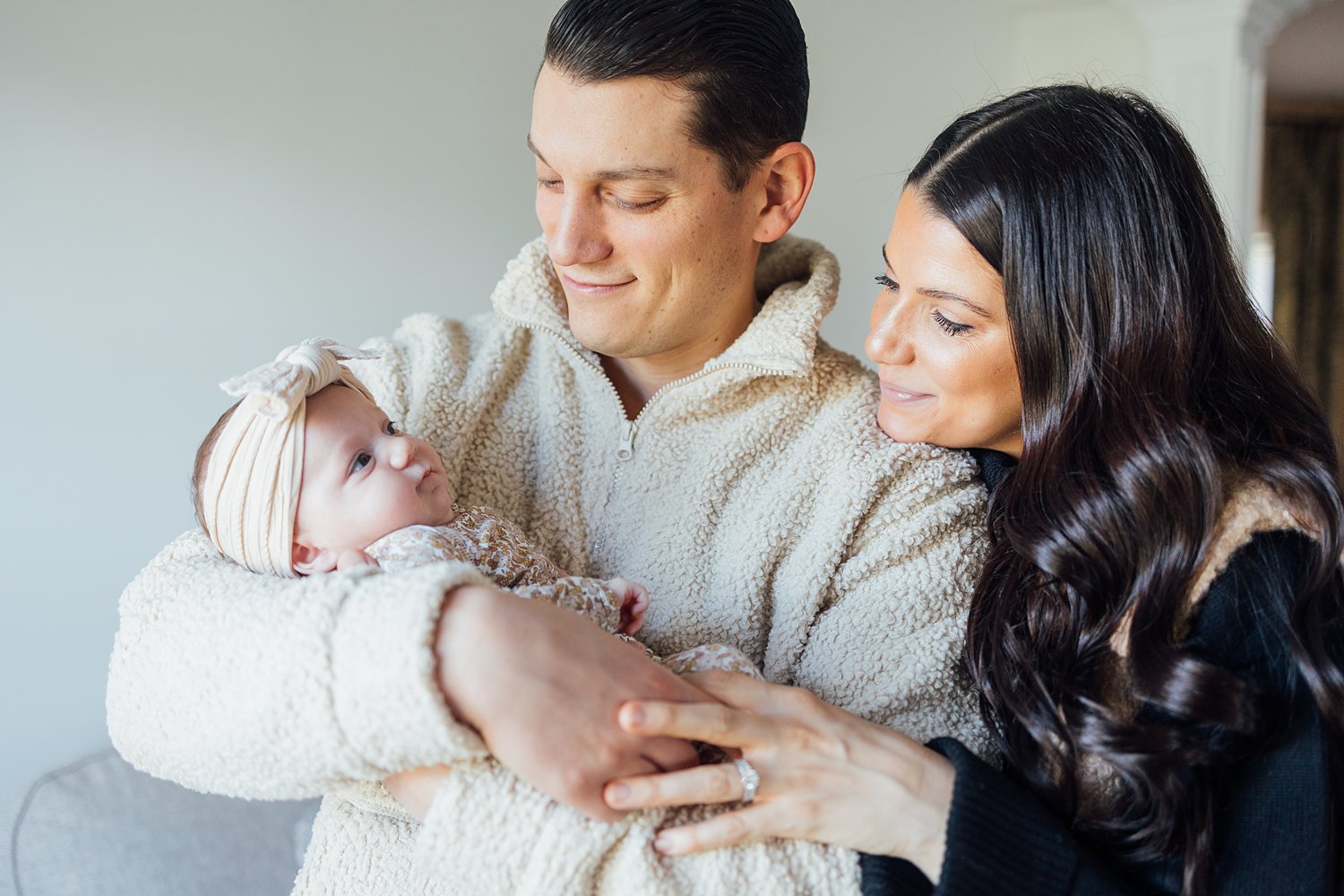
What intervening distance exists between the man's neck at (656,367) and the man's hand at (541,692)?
0.70 meters

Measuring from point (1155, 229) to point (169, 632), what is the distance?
1222mm

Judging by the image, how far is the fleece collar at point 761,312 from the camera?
160cm

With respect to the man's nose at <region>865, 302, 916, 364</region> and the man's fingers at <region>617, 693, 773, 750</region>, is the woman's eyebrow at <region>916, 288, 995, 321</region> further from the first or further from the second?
the man's fingers at <region>617, 693, 773, 750</region>

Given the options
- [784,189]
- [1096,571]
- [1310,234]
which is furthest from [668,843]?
[1310,234]

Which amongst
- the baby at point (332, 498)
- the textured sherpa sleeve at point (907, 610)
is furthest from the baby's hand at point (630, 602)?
the textured sherpa sleeve at point (907, 610)

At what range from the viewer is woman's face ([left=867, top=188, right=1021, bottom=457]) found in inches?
55.6

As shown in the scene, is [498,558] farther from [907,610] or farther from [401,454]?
[907,610]

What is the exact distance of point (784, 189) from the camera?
176cm

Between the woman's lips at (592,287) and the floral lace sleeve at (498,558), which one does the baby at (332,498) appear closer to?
the floral lace sleeve at (498,558)

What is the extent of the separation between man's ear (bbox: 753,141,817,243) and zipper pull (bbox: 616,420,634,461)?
369 millimetres

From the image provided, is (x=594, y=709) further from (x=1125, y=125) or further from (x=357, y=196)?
(x=357, y=196)

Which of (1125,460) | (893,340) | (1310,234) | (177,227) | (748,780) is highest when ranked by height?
(177,227)

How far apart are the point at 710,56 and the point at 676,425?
1.73 ft

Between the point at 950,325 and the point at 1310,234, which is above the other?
the point at 950,325
